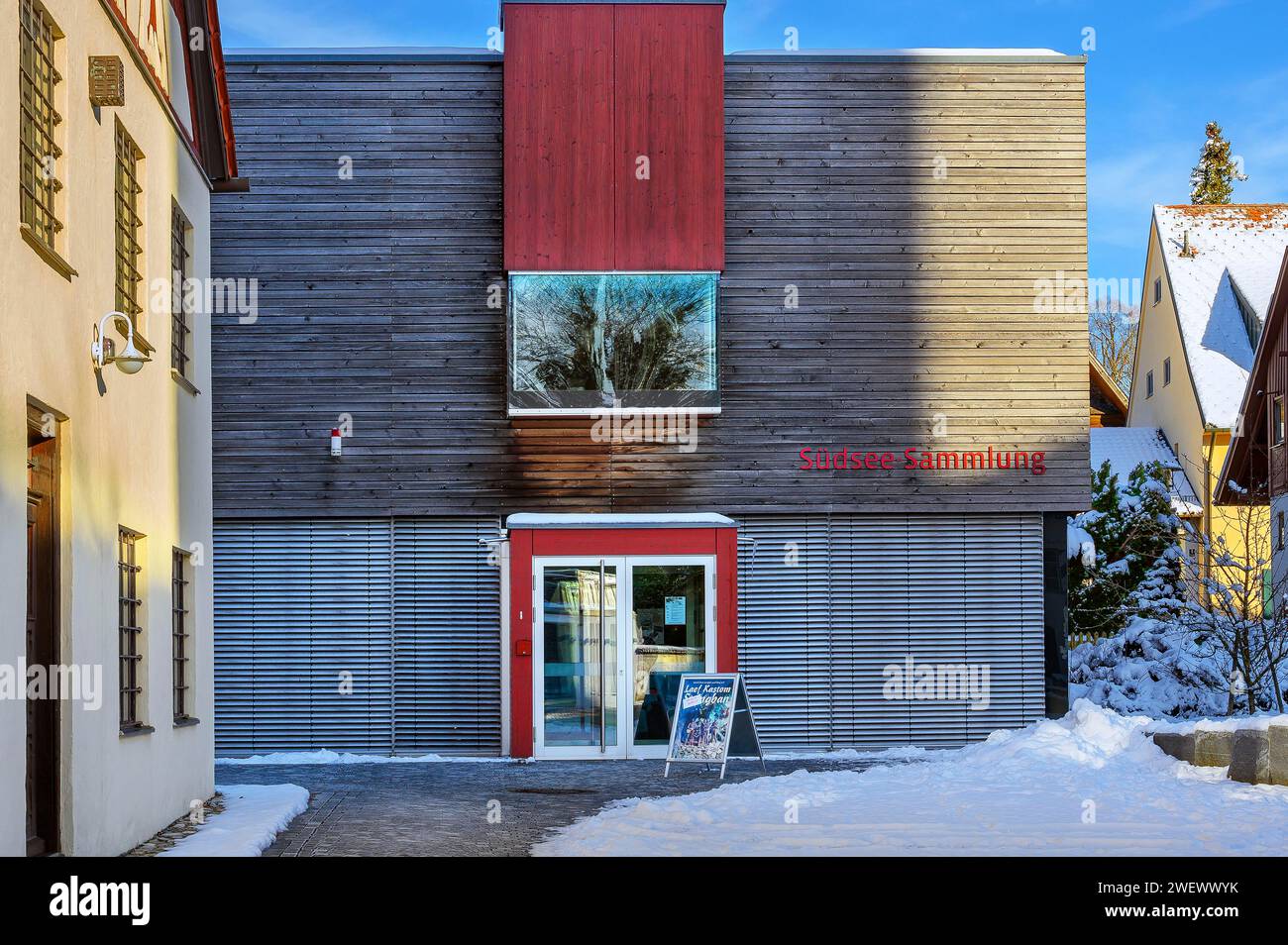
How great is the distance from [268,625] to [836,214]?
338 inches

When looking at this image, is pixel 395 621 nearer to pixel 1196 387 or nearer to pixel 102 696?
pixel 102 696

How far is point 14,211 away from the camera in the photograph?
880 centimetres

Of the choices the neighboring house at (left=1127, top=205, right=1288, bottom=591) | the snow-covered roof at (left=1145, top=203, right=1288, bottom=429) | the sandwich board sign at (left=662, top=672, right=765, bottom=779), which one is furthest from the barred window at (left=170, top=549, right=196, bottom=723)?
the snow-covered roof at (left=1145, top=203, right=1288, bottom=429)

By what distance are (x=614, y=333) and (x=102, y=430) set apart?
10122mm

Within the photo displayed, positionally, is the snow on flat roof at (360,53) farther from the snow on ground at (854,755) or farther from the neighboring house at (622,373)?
the snow on ground at (854,755)

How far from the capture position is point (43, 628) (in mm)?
9922

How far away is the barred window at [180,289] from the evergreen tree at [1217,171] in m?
53.0

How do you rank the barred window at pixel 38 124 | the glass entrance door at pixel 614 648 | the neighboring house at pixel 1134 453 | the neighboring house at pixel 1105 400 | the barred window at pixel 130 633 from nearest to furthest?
the barred window at pixel 38 124
the barred window at pixel 130 633
the glass entrance door at pixel 614 648
the neighboring house at pixel 1134 453
the neighboring house at pixel 1105 400

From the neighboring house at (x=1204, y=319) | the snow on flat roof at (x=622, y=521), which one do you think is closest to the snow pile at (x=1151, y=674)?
the snow on flat roof at (x=622, y=521)

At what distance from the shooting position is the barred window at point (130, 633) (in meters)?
12.3

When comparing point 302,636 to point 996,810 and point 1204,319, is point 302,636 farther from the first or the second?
point 1204,319

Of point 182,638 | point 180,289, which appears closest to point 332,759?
point 182,638

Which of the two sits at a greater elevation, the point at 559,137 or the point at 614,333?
the point at 559,137

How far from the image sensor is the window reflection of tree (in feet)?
66.9
